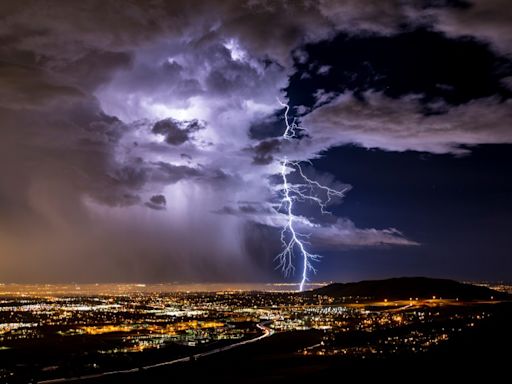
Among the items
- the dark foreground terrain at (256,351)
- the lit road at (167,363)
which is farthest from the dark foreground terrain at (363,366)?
the lit road at (167,363)

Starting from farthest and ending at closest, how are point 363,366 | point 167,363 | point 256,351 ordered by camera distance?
point 256,351
point 167,363
point 363,366

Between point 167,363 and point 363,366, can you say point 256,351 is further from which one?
point 363,366

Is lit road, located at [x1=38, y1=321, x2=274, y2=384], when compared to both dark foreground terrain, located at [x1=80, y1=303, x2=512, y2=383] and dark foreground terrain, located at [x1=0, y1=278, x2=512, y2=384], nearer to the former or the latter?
dark foreground terrain, located at [x1=0, y1=278, x2=512, y2=384]

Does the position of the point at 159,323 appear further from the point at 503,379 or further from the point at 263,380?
the point at 503,379

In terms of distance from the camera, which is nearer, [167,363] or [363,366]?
[363,366]

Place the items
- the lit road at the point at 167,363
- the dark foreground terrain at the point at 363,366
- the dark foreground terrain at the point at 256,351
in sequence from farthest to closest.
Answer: the lit road at the point at 167,363
the dark foreground terrain at the point at 256,351
the dark foreground terrain at the point at 363,366

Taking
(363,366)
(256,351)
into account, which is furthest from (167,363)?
(363,366)

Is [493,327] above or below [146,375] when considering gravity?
above

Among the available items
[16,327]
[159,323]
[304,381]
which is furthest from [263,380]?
[16,327]

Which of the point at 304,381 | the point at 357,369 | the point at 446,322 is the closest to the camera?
the point at 304,381

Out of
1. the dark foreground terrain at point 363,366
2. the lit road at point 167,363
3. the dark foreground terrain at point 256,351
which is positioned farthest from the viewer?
the lit road at point 167,363

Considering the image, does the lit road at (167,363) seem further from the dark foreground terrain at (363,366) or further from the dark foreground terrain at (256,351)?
the dark foreground terrain at (363,366)
